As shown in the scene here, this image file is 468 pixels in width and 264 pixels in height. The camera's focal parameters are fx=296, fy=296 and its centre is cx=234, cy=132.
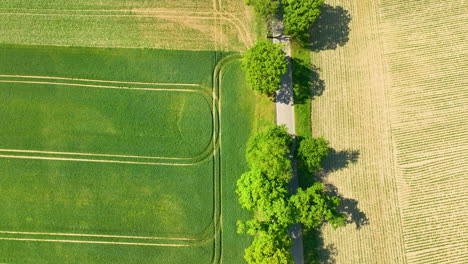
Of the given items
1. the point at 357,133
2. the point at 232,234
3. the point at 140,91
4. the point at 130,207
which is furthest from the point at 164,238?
the point at 357,133

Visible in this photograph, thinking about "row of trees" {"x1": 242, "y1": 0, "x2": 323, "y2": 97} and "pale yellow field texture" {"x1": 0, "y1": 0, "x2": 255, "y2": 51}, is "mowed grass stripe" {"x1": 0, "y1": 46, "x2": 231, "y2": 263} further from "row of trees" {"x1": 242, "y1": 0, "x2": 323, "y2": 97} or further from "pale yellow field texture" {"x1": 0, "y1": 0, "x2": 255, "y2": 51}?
"row of trees" {"x1": 242, "y1": 0, "x2": 323, "y2": 97}

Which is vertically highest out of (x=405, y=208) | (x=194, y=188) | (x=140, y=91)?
(x=140, y=91)

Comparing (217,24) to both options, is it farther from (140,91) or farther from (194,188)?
(194,188)

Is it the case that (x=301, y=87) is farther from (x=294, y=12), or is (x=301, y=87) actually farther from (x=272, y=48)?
(x=294, y=12)

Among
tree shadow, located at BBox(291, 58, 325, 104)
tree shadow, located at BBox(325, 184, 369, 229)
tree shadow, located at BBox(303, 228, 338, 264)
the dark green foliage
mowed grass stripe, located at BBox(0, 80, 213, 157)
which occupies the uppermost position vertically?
tree shadow, located at BBox(291, 58, 325, 104)

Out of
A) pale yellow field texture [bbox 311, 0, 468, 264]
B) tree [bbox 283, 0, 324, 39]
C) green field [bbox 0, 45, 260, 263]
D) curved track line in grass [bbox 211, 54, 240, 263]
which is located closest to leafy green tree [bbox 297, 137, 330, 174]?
pale yellow field texture [bbox 311, 0, 468, 264]

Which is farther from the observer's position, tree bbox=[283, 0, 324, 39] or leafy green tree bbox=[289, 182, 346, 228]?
tree bbox=[283, 0, 324, 39]

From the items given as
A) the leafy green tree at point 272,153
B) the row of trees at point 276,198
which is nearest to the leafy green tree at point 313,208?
the row of trees at point 276,198
